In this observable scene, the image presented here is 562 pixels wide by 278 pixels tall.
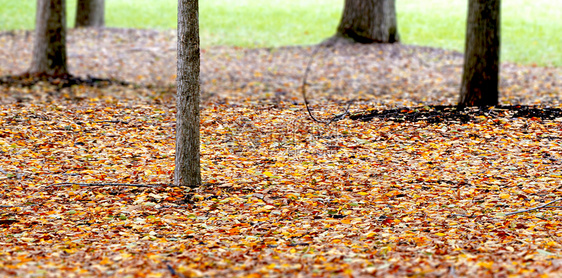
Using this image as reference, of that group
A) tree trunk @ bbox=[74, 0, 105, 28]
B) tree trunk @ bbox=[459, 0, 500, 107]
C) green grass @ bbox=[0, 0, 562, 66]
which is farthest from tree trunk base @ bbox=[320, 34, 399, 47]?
tree trunk @ bbox=[74, 0, 105, 28]

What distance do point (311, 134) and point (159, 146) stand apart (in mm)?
2226

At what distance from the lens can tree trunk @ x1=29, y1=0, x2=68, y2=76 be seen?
39.9 ft

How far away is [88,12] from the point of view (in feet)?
62.6

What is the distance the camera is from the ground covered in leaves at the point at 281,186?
4879mm

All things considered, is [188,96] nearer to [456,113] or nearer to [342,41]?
[456,113]

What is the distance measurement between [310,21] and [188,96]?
1760cm

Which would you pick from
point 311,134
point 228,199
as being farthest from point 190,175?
point 311,134

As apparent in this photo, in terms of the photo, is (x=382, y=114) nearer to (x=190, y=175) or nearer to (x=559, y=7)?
(x=190, y=175)

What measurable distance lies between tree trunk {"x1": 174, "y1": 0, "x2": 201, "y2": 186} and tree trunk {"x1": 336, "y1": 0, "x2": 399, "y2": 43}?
412 inches

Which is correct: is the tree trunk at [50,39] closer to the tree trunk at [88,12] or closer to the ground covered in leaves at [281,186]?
the ground covered in leaves at [281,186]

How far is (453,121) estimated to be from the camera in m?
9.15

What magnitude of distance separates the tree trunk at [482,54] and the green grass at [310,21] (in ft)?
25.3

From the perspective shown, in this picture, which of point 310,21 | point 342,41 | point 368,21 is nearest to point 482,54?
point 368,21

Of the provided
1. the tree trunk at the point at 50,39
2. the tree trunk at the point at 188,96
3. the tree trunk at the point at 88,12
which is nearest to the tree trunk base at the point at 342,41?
the tree trunk at the point at 50,39
